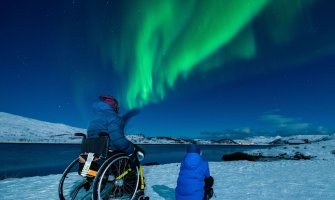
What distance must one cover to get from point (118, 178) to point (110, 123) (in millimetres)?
1089

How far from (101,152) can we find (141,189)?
133 centimetres

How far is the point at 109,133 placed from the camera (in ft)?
18.5

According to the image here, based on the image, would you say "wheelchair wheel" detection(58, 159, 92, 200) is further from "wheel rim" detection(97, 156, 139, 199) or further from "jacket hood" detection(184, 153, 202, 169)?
"jacket hood" detection(184, 153, 202, 169)

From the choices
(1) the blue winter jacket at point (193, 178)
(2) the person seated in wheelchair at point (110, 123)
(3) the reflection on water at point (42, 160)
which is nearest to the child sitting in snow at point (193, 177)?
(1) the blue winter jacket at point (193, 178)

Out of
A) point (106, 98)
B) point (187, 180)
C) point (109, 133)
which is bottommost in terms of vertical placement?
point (187, 180)

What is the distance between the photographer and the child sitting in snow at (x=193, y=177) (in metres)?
4.73

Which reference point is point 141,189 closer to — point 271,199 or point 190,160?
point 190,160

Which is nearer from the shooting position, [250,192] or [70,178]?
[250,192]

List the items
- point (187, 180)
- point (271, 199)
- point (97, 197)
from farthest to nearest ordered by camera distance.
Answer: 1. point (271, 199)
2. point (97, 197)
3. point (187, 180)

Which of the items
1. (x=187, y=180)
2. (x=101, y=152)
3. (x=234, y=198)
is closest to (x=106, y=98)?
(x=101, y=152)

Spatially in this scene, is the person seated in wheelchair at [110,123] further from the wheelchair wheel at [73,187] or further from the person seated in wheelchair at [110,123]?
the wheelchair wheel at [73,187]

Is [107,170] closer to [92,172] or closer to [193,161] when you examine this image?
[92,172]

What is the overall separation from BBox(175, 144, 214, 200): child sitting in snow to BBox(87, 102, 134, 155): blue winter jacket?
149cm

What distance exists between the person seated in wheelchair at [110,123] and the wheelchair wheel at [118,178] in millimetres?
266
